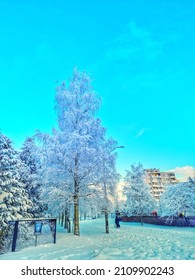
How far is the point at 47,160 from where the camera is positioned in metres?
11.1

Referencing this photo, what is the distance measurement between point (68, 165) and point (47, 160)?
3.87 ft

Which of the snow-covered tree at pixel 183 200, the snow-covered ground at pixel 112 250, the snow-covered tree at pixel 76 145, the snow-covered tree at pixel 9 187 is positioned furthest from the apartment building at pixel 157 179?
the snow-covered ground at pixel 112 250

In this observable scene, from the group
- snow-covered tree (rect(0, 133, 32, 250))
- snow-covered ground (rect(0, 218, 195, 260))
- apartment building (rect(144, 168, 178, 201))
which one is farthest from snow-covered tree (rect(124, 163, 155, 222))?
apartment building (rect(144, 168, 178, 201))

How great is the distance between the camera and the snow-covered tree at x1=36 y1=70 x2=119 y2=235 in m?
11.1

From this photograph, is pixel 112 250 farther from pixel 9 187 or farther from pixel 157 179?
pixel 157 179

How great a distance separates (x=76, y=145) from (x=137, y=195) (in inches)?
899

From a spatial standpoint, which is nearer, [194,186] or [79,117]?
[79,117]

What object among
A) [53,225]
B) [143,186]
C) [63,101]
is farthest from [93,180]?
[143,186]

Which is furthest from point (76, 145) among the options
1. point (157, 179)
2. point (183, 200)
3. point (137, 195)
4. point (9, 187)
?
point (157, 179)

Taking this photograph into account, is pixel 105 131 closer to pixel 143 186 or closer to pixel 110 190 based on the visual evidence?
pixel 110 190

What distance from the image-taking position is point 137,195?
3114 centimetres

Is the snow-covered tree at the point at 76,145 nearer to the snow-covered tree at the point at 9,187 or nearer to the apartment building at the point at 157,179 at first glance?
the snow-covered tree at the point at 9,187

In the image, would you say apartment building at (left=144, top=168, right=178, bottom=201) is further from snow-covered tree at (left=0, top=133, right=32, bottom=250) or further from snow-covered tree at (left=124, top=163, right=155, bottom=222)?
snow-covered tree at (left=0, top=133, right=32, bottom=250)

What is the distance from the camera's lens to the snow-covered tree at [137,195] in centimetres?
3089
